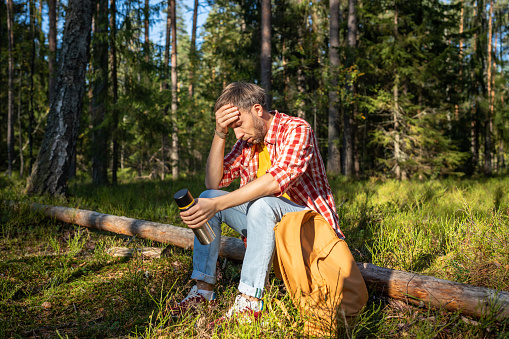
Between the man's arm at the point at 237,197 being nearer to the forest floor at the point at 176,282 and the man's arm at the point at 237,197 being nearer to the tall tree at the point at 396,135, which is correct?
the forest floor at the point at 176,282

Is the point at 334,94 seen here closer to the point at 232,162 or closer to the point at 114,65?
the point at 114,65

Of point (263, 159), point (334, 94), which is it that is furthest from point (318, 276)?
point (334, 94)

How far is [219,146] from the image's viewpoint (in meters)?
2.71

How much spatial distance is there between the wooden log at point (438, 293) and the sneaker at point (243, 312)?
0.85 meters

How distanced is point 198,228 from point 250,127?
2.71 feet

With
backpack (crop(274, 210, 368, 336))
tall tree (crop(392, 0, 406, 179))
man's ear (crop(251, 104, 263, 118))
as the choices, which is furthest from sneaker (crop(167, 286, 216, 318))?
tall tree (crop(392, 0, 406, 179))

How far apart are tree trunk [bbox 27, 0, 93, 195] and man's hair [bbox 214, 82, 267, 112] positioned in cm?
464

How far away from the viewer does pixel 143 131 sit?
31.8 feet

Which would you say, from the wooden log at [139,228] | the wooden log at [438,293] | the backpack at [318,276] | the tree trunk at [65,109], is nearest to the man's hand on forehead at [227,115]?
the backpack at [318,276]

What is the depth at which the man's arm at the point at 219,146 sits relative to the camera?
2.44 meters

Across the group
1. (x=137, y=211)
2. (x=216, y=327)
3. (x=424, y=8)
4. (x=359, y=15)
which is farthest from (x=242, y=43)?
(x=216, y=327)

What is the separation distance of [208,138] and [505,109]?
15650 mm

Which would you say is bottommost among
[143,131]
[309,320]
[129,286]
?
[129,286]

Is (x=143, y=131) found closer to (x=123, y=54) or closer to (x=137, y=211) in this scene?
(x=123, y=54)
